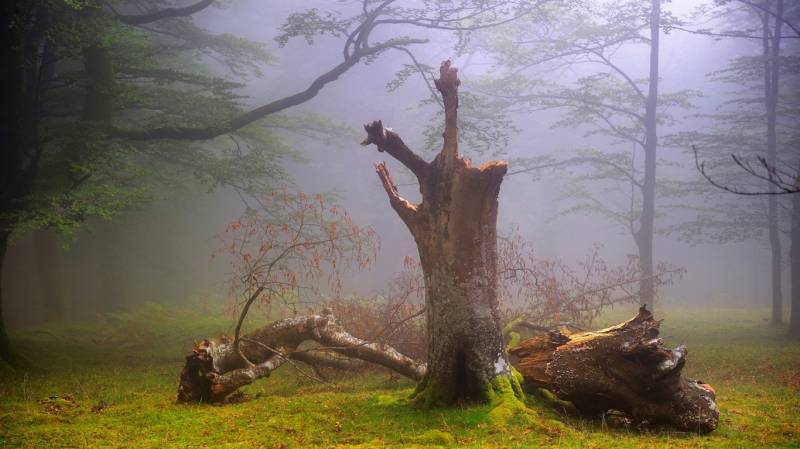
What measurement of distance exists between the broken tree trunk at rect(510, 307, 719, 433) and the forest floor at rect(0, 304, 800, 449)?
0.24m

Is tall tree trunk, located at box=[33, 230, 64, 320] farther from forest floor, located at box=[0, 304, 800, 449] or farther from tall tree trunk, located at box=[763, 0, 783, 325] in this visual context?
tall tree trunk, located at box=[763, 0, 783, 325]

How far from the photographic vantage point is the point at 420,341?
37.7 feet

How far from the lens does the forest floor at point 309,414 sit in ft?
18.2

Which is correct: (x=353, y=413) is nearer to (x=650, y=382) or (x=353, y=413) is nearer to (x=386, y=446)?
(x=386, y=446)

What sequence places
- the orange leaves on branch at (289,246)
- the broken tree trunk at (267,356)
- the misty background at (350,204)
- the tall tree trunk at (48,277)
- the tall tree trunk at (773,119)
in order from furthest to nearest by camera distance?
the misty background at (350,204) → the tall tree trunk at (48,277) → the tall tree trunk at (773,119) → the orange leaves on branch at (289,246) → the broken tree trunk at (267,356)

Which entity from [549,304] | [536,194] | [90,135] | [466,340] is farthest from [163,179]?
[536,194]

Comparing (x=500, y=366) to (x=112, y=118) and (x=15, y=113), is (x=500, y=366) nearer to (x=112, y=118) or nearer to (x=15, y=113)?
(x=15, y=113)

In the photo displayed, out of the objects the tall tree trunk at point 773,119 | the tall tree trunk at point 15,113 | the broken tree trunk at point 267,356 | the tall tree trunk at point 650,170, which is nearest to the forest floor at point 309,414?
the broken tree trunk at point 267,356

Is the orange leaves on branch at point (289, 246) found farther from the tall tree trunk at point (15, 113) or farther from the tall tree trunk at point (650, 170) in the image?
the tall tree trunk at point (650, 170)

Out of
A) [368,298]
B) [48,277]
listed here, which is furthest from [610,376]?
[48,277]

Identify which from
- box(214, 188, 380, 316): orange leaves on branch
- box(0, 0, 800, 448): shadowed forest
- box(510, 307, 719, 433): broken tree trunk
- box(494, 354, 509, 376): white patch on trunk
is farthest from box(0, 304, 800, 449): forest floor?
box(214, 188, 380, 316): orange leaves on branch

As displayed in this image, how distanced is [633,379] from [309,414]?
4.16 m

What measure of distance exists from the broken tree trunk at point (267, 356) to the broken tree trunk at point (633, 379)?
3368 millimetres

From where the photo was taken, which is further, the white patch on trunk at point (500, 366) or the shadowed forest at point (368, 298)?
the white patch on trunk at point (500, 366)
